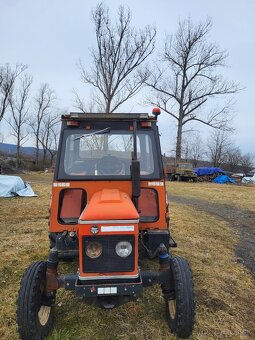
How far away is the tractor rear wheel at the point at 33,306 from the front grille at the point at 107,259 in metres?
0.56

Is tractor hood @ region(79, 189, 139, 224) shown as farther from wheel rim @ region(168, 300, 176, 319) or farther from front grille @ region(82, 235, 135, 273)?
wheel rim @ region(168, 300, 176, 319)

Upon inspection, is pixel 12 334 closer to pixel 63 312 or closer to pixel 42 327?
pixel 42 327

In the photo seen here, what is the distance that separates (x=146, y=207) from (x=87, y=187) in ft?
2.59

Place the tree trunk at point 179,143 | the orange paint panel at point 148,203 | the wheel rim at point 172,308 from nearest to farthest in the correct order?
the wheel rim at point 172,308
the orange paint panel at point 148,203
the tree trunk at point 179,143

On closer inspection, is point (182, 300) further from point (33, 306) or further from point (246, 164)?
point (246, 164)

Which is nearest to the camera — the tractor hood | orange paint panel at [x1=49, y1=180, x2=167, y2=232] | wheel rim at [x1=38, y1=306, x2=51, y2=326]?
the tractor hood

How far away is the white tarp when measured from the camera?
13.8 metres

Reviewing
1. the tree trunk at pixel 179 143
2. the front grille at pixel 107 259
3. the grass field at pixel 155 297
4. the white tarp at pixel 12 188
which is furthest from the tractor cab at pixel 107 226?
the tree trunk at pixel 179 143

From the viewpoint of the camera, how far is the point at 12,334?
11.8ft

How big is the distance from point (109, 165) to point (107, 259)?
1662 millimetres

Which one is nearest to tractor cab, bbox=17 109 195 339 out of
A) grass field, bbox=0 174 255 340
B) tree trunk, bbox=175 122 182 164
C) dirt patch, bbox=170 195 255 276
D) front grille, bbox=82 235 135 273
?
front grille, bbox=82 235 135 273

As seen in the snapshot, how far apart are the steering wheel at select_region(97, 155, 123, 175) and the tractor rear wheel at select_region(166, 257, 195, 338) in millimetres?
1470

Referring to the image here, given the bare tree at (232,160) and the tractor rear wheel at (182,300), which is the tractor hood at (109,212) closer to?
the tractor rear wheel at (182,300)

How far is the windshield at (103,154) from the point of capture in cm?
456
